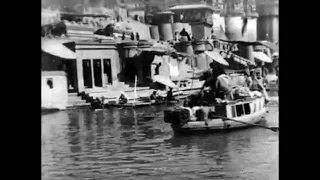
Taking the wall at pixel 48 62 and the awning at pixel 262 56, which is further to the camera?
the awning at pixel 262 56

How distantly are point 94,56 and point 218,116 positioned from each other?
2.32 feet

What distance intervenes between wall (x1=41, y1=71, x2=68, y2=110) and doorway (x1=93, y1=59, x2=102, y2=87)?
15 centimetres

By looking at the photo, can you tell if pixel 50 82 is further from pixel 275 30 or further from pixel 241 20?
pixel 275 30

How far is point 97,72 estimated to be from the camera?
214cm

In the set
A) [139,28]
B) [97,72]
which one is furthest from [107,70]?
[139,28]

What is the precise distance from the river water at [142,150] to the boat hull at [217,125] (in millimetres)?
31

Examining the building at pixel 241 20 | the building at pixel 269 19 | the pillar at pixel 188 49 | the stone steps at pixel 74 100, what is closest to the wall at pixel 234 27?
the building at pixel 241 20

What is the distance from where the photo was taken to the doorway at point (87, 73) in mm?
2129

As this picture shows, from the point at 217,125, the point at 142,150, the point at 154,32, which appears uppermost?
the point at 154,32

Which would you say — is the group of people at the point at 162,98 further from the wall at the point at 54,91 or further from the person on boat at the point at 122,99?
the wall at the point at 54,91
